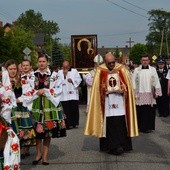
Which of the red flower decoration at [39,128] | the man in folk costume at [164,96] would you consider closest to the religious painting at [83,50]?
the man in folk costume at [164,96]

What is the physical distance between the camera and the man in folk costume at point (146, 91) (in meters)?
12.3

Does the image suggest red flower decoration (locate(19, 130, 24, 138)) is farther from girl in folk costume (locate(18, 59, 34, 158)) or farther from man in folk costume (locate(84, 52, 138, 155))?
man in folk costume (locate(84, 52, 138, 155))

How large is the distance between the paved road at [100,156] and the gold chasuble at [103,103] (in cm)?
44

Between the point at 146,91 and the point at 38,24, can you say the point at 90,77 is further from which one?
the point at 38,24

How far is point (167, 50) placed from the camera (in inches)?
3952

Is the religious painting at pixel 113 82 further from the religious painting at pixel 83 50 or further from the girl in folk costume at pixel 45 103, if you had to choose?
the religious painting at pixel 83 50

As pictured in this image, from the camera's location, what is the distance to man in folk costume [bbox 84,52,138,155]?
9.18m

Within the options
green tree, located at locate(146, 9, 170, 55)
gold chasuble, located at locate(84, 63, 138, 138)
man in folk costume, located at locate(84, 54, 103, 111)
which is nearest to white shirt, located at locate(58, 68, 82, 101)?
man in folk costume, located at locate(84, 54, 103, 111)

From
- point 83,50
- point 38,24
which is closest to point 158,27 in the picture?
point 38,24

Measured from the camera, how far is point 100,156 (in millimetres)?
8977

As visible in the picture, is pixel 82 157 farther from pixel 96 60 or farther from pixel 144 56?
pixel 96 60

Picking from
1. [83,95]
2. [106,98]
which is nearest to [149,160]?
[106,98]

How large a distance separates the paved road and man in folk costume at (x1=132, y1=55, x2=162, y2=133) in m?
0.81

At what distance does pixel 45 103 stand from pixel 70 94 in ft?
18.2
